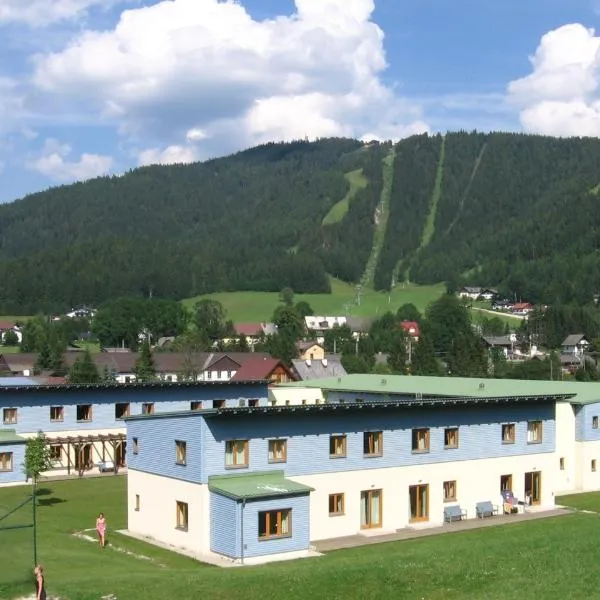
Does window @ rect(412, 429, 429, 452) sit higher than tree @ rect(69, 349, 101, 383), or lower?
higher

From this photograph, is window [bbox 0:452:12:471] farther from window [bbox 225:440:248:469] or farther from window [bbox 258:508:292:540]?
window [bbox 258:508:292:540]

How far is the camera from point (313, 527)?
34.9 m

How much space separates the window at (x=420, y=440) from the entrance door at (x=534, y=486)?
20.9 feet

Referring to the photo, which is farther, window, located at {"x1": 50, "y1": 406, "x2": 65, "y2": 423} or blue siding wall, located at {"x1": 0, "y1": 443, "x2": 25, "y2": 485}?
window, located at {"x1": 50, "y1": 406, "x2": 65, "y2": 423}

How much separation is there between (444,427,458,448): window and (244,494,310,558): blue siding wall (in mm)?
9357

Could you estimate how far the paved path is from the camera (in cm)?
3425

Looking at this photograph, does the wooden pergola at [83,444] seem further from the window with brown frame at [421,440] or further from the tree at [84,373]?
the tree at [84,373]

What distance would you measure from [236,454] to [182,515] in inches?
120

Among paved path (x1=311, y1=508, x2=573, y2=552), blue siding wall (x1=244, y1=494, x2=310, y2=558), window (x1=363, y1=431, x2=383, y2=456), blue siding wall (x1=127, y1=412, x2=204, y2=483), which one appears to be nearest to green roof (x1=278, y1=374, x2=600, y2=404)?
paved path (x1=311, y1=508, x2=573, y2=552)

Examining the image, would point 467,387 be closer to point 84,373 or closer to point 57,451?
point 57,451

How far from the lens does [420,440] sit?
129 feet

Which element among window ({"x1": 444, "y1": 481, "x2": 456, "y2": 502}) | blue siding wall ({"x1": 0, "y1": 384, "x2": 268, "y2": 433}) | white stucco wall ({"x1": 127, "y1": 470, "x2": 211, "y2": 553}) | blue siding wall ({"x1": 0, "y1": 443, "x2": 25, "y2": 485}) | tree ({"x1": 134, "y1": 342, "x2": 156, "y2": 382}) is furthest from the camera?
tree ({"x1": 134, "y1": 342, "x2": 156, "y2": 382})

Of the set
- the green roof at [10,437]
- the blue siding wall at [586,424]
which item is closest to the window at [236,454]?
the green roof at [10,437]

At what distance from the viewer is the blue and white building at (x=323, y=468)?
32.6 m
